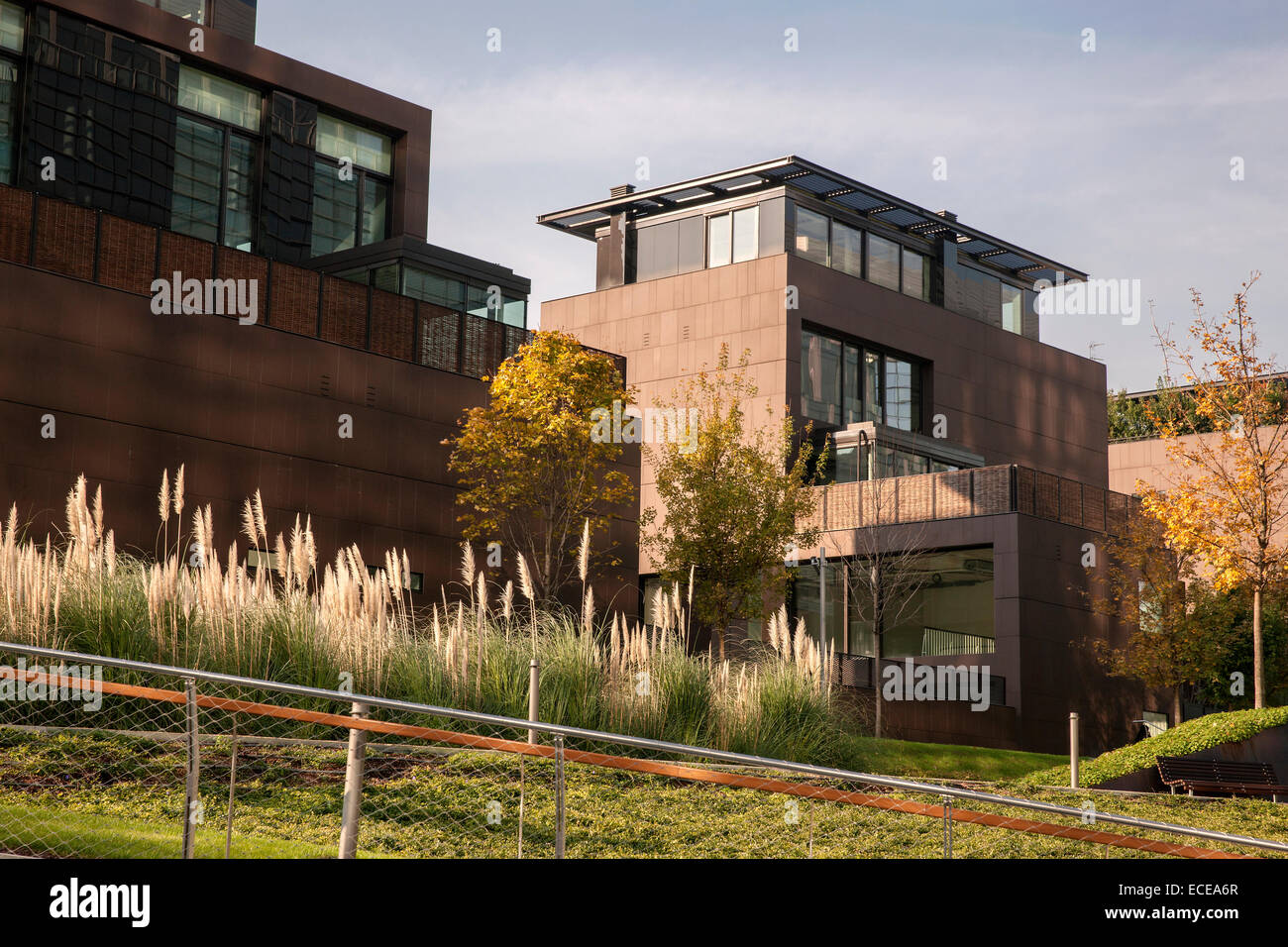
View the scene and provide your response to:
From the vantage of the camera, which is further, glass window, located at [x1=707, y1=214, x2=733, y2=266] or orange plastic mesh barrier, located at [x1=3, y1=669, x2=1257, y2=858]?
glass window, located at [x1=707, y1=214, x2=733, y2=266]

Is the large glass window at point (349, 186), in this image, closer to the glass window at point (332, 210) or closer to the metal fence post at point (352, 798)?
the glass window at point (332, 210)

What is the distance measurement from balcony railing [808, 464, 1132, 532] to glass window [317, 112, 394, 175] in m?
12.3

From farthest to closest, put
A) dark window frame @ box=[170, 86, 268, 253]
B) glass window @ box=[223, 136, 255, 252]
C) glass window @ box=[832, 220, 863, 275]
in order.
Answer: glass window @ box=[832, 220, 863, 275], glass window @ box=[223, 136, 255, 252], dark window frame @ box=[170, 86, 268, 253]

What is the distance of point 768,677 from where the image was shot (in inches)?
537

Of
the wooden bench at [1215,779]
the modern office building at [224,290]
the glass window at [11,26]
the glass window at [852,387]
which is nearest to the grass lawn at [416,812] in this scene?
the wooden bench at [1215,779]

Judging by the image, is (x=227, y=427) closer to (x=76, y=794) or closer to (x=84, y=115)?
(x=84, y=115)

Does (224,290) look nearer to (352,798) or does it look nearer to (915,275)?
(352,798)

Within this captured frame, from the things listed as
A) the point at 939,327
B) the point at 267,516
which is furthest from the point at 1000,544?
the point at 267,516

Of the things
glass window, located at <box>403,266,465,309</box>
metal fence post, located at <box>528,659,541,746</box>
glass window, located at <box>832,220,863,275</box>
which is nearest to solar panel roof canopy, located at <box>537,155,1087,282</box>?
glass window, located at <box>832,220,863,275</box>

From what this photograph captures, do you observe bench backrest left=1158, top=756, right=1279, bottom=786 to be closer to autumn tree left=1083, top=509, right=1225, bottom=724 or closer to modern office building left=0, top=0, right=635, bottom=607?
autumn tree left=1083, top=509, right=1225, bottom=724

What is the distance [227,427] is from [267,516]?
4.49 feet

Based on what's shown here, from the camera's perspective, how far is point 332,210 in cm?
2781

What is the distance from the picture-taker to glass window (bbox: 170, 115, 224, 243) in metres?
25.1

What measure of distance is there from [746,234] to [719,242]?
0.84 meters
